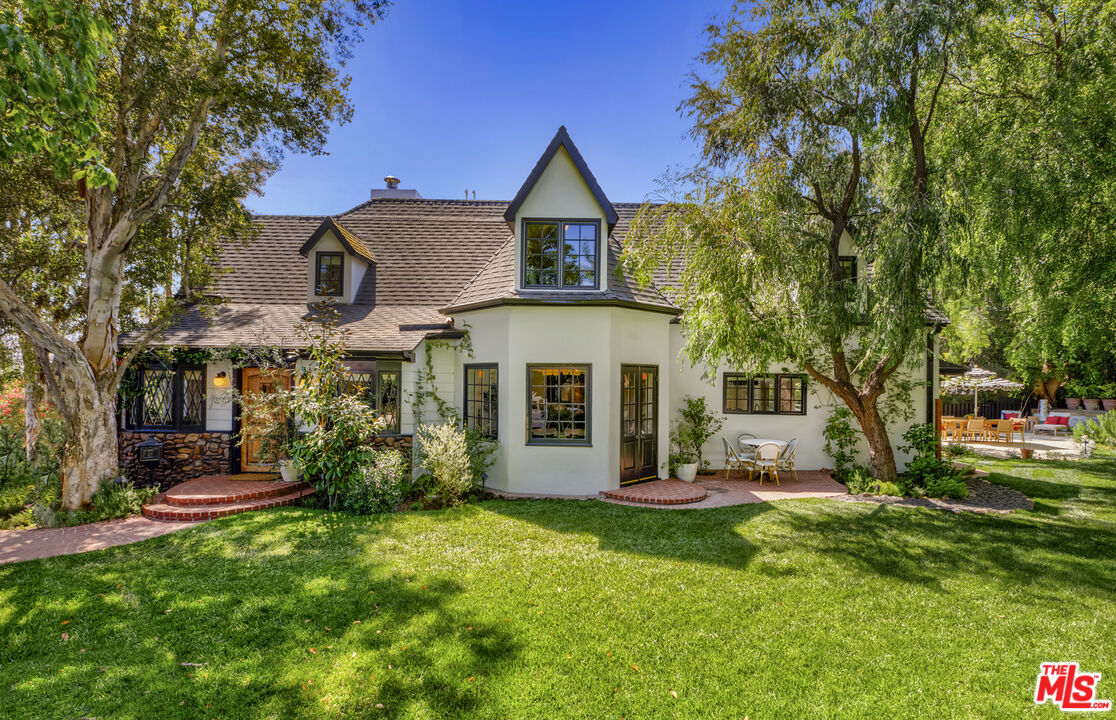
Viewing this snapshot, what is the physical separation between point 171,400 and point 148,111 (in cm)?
633

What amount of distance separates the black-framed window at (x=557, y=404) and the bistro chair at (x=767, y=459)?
4.42 meters

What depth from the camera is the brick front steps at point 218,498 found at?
8.50m

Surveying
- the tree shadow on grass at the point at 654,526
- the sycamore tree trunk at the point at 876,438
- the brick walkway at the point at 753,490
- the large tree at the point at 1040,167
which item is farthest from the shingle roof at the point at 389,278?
the large tree at the point at 1040,167

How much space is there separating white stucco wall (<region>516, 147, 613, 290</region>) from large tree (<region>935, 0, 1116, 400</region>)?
675 cm

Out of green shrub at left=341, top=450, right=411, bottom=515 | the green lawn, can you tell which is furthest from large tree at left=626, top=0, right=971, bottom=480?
green shrub at left=341, top=450, right=411, bottom=515

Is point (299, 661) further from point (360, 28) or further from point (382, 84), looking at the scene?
point (382, 84)

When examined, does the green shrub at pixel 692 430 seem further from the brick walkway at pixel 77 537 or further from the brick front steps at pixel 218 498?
the brick walkway at pixel 77 537

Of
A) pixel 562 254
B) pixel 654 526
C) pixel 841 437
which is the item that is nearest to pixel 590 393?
pixel 654 526

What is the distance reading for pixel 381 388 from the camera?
11195mm

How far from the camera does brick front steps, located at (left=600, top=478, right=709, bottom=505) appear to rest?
9523 millimetres

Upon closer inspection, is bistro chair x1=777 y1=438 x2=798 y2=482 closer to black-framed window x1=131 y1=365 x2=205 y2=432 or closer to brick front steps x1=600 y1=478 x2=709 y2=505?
brick front steps x1=600 y1=478 x2=709 y2=505

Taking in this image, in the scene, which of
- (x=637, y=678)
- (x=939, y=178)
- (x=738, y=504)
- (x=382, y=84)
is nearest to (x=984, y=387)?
(x=939, y=178)

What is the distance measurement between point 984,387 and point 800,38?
19493mm

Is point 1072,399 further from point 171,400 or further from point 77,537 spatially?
point 77,537
